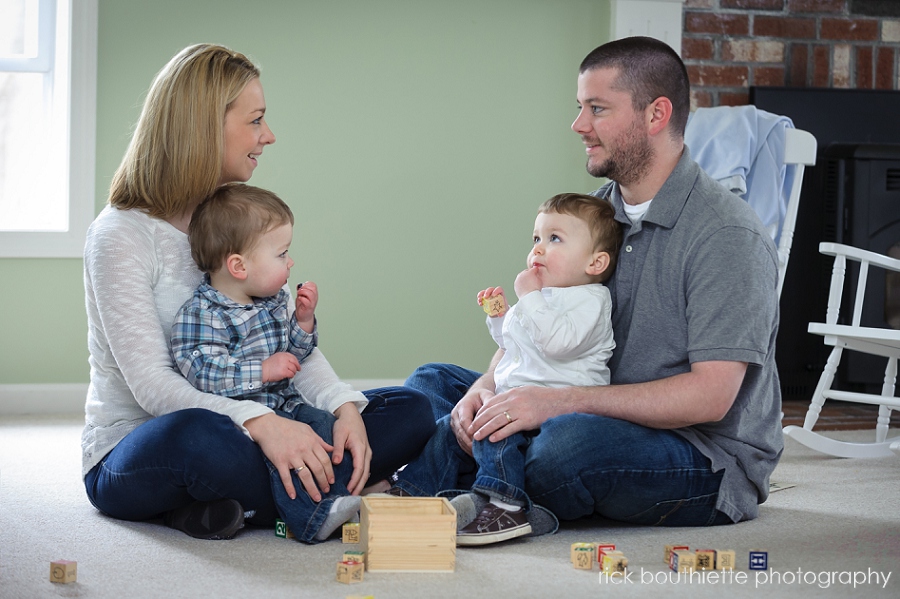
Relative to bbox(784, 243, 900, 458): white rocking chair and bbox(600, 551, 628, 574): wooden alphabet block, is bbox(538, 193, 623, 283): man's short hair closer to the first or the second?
bbox(600, 551, 628, 574): wooden alphabet block

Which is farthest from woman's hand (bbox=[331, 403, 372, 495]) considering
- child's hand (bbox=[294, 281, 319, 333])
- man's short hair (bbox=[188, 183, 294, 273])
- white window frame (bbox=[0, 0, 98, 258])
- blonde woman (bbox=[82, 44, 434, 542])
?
white window frame (bbox=[0, 0, 98, 258])

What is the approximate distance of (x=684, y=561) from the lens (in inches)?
58.9

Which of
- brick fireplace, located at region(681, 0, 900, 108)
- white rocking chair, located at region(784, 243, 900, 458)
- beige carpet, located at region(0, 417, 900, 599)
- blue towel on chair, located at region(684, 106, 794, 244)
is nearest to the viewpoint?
beige carpet, located at region(0, 417, 900, 599)

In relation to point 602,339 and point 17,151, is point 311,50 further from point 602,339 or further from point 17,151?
point 602,339

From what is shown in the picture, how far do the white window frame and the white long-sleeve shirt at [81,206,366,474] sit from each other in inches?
69.3

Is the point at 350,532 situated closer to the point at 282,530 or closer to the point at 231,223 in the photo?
the point at 282,530

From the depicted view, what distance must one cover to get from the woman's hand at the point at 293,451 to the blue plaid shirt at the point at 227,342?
0.30 feet

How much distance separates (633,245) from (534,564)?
66 centimetres

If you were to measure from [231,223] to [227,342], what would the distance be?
21 cm

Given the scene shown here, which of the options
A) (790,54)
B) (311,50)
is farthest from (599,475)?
(790,54)

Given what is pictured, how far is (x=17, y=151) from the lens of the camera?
3500 mm

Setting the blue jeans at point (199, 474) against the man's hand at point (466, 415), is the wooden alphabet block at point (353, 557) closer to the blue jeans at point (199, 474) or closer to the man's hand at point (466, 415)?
the blue jeans at point (199, 474)

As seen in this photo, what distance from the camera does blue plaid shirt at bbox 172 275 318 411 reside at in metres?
1.69

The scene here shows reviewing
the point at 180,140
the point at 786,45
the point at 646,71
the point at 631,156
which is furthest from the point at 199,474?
the point at 786,45
